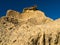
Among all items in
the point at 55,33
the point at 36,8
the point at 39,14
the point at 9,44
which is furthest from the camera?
the point at 36,8

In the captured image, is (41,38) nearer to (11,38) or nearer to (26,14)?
(11,38)

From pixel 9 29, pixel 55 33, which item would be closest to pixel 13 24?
pixel 9 29

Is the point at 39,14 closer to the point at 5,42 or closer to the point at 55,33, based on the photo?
the point at 55,33

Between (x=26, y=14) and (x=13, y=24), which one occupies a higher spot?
(x=26, y=14)

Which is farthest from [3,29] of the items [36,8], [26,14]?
[36,8]

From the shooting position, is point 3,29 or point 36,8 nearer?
point 3,29

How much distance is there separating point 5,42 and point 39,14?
6012 mm

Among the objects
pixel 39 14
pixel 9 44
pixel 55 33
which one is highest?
pixel 39 14

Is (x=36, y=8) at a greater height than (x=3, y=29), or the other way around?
(x=36, y=8)

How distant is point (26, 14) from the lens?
60.9 feet

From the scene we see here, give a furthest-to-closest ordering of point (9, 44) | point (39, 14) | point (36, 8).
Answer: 1. point (36, 8)
2. point (39, 14)
3. point (9, 44)

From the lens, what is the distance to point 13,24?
14547 mm

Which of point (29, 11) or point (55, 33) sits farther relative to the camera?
point (29, 11)

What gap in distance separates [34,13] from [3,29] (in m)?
5.36
